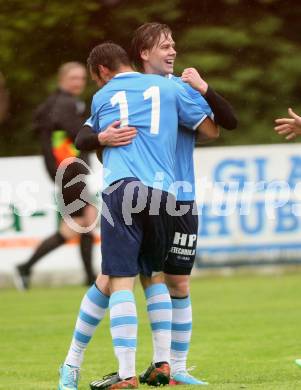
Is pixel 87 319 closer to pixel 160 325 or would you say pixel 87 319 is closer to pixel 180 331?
pixel 160 325

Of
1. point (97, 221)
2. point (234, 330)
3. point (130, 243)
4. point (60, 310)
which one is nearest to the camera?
point (130, 243)

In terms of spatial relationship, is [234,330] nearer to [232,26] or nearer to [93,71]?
[93,71]

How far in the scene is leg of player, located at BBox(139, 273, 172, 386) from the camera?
646 cm

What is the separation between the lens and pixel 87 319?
252 inches

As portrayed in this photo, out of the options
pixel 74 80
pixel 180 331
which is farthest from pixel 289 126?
pixel 74 80

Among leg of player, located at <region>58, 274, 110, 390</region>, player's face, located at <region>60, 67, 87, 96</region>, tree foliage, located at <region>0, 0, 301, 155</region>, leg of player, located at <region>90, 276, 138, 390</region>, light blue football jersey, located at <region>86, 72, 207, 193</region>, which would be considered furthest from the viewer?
tree foliage, located at <region>0, 0, 301, 155</region>

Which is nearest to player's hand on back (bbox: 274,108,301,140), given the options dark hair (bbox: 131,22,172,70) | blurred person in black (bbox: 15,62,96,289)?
dark hair (bbox: 131,22,172,70)

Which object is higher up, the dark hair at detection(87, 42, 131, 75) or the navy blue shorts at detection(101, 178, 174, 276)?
the dark hair at detection(87, 42, 131, 75)

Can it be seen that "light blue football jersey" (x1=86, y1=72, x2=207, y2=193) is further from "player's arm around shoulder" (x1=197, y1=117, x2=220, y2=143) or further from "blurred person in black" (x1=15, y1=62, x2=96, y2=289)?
"blurred person in black" (x1=15, y1=62, x2=96, y2=289)

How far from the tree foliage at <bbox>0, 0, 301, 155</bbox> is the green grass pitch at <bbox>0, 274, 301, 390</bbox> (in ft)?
16.5

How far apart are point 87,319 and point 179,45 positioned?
1198 centimetres

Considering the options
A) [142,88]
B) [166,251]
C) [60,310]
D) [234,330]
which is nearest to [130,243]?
[166,251]

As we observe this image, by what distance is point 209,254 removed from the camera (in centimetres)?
1383

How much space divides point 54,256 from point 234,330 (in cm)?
471
